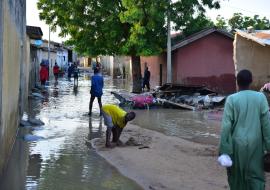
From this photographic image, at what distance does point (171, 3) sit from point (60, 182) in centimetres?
1820

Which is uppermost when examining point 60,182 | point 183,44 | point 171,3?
point 171,3

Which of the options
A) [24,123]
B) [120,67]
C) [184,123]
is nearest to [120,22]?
[184,123]

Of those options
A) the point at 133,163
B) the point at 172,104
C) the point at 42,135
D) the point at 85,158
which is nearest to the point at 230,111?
the point at 133,163

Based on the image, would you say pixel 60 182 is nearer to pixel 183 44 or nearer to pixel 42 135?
pixel 42 135

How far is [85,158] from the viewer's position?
9.34m

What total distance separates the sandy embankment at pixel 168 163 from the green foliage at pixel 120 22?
42.3 ft

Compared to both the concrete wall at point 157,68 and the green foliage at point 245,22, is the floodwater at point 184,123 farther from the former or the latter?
the green foliage at point 245,22

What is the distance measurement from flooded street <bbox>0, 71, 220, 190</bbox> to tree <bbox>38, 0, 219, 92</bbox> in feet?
20.7

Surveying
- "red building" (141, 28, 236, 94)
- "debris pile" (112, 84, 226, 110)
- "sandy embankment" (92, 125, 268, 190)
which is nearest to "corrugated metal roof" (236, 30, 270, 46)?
"debris pile" (112, 84, 226, 110)

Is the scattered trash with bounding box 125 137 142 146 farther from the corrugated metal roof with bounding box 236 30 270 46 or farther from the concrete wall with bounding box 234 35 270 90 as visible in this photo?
the concrete wall with bounding box 234 35 270 90

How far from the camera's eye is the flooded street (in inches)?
297

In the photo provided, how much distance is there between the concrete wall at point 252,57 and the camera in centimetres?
1661

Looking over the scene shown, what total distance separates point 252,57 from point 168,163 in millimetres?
8916

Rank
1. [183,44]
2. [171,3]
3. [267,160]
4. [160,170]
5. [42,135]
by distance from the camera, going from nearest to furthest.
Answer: [267,160], [160,170], [42,135], [171,3], [183,44]
